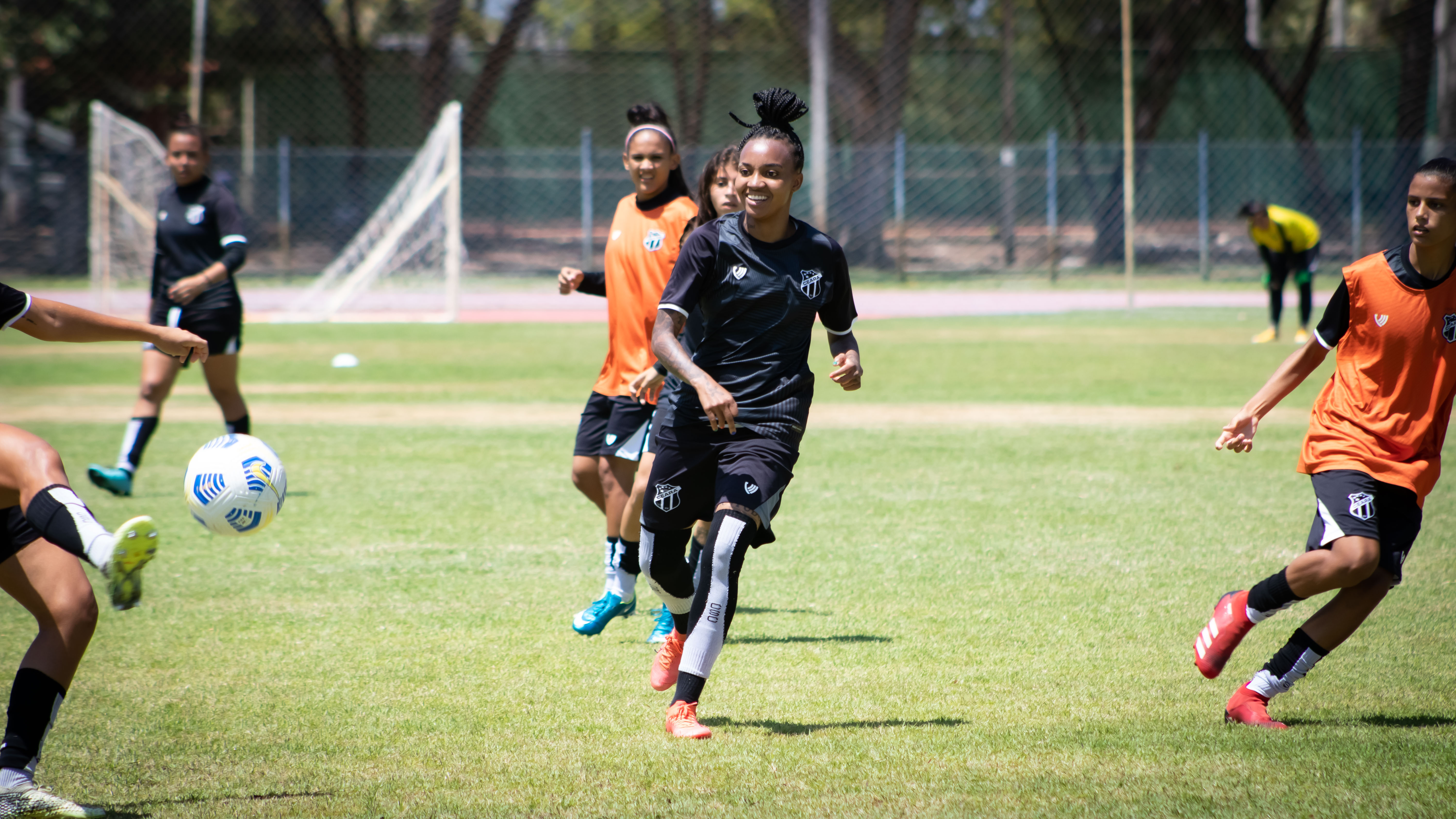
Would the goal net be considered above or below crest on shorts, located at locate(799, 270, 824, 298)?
above

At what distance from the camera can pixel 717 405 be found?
4.31m

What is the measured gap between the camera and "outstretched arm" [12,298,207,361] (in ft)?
12.7

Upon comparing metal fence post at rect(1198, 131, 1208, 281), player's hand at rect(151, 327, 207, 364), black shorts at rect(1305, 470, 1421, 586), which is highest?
metal fence post at rect(1198, 131, 1208, 281)

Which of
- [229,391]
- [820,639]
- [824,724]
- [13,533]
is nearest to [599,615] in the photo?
[820,639]

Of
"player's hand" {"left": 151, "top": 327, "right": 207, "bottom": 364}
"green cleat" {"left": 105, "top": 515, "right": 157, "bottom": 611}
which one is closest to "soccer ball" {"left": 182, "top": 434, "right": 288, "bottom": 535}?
"player's hand" {"left": 151, "top": 327, "right": 207, "bottom": 364}

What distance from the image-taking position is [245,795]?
12.9 feet

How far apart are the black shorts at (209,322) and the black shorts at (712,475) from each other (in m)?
5.48

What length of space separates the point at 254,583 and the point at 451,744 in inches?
110

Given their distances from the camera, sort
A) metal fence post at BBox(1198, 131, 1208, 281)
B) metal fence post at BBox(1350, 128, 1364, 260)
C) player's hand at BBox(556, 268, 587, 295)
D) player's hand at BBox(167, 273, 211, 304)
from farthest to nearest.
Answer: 1. metal fence post at BBox(1198, 131, 1208, 281)
2. metal fence post at BBox(1350, 128, 1364, 260)
3. player's hand at BBox(167, 273, 211, 304)
4. player's hand at BBox(556, 268, 587, 295)

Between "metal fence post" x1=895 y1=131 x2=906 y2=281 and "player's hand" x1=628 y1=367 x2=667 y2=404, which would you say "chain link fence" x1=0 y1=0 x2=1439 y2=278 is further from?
"player's hand" x1=628 y1=367 x2=667 y2=404

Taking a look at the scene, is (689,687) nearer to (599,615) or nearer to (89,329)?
(599,615)

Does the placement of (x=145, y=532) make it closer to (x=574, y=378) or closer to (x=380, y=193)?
(x=574, y=378)

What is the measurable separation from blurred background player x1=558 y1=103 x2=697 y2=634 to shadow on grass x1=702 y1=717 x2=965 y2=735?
133 centimetres

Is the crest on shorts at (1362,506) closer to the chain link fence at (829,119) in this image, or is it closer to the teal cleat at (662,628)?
the teal cleat at (662,628)
